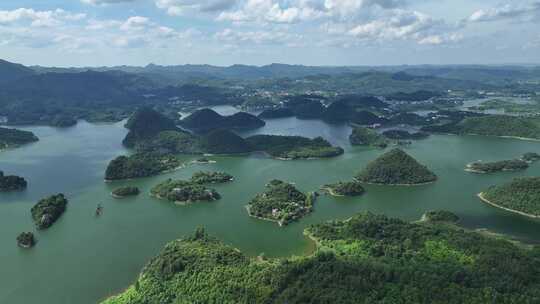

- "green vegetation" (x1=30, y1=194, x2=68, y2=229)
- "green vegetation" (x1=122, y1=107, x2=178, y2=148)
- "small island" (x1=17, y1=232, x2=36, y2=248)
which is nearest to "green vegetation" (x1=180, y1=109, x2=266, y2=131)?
"green vegetation" (x1=122, y1=107, x2=178, y2=148)

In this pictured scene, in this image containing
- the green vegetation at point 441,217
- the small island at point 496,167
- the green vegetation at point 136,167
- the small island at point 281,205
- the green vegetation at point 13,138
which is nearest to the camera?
the green vegetation at point 441,217

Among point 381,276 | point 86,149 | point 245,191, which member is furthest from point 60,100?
point 381,276

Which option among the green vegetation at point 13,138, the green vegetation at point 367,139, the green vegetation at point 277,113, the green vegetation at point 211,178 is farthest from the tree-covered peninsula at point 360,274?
the green vegetation at point 277,113

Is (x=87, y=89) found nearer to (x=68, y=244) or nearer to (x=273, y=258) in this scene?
(x=68, y=244)

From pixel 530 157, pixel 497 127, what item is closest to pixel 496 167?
pixel 530 157

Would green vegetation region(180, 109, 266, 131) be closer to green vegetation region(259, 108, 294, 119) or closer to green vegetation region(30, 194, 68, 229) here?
green vegetation region(259, 108, 294, 119)

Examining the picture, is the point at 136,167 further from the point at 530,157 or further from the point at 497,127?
the point at 497,127

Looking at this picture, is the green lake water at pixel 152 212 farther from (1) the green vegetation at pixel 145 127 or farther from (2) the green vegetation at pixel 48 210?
(1) the green vegetation at pixel 145 127
